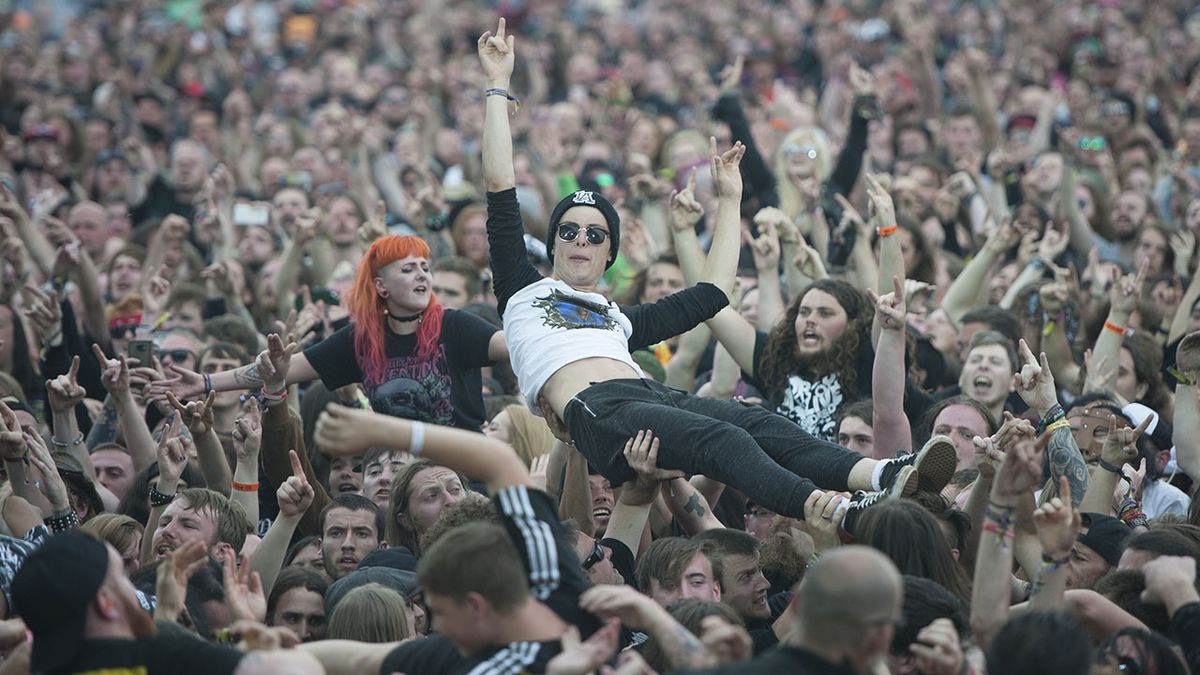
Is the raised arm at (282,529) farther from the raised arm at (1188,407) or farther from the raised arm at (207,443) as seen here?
the raised arm at (1188,407)

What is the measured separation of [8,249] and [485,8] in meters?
12.9

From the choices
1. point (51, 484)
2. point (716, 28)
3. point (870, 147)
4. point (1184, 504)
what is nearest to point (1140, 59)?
point (870, 147)

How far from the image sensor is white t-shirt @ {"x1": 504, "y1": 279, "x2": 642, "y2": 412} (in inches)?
274

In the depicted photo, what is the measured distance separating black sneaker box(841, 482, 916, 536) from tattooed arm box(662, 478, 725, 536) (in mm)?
1299

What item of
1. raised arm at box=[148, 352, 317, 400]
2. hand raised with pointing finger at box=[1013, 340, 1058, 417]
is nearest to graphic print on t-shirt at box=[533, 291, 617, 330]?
raised arm at box=[148, 352, 317, 400]

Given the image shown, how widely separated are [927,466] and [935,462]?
0.04 meters

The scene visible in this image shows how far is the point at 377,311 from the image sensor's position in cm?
806

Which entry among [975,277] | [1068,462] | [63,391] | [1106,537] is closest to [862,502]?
[1106,537]

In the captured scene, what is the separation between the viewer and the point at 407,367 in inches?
313

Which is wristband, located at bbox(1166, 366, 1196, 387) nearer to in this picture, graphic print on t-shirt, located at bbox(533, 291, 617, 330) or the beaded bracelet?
graphic print on t-shirt, located at bbox(533, 291, 617, 330)

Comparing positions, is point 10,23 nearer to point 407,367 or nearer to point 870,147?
point 870,147

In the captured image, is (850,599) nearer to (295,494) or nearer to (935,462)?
(935,462)

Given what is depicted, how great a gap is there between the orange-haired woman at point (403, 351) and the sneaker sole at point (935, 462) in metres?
2.50

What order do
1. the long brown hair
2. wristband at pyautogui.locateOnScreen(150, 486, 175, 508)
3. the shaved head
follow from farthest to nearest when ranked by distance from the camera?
the long brown hair
wristband at pyautogui.locateOnScreen(150, 486, 175, 508)
the shaved head
